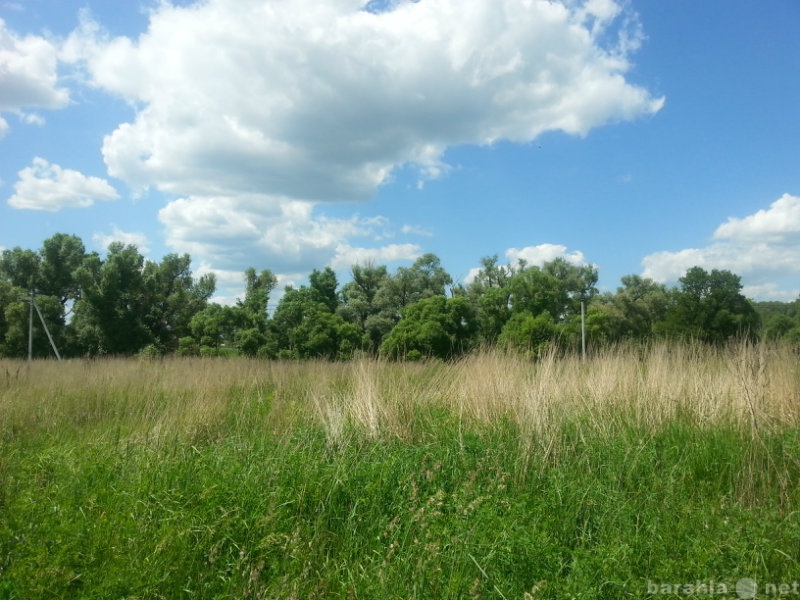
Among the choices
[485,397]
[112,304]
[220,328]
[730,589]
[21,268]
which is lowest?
[730,589]

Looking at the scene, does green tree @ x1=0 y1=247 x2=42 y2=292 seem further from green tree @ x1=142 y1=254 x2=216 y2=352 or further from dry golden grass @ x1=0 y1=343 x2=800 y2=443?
dry golden grass @ x1=0 y1=343 x2=800 y2=443

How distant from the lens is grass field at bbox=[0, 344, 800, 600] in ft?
10.0

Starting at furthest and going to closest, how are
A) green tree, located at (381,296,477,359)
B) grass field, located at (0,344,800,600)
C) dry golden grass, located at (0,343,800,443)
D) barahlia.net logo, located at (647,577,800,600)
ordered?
1. green tree, located at (381,296,477,359)
2. dry golden grass, located at (0,343,800,443)
3. grass field, located at (0,344,800,600)
4. barahlia.net logo, located at (647,577,800,600)

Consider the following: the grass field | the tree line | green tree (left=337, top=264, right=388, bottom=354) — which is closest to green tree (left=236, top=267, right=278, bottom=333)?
the tree line

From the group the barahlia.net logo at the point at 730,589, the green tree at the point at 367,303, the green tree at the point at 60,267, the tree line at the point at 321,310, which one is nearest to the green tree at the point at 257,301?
the tree line at the point at 321,310

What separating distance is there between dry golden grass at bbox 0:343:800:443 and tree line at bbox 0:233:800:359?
8.28 meters

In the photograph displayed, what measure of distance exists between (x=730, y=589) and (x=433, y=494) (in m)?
2.06

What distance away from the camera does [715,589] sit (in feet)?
9.36

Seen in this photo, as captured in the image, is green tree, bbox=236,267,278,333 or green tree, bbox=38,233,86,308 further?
green tree, bbox=38,233,86,308

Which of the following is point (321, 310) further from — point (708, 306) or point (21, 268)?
point (21, 268)

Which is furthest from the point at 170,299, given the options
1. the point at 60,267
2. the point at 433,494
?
the point at 433,494

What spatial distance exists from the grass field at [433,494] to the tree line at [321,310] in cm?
1086

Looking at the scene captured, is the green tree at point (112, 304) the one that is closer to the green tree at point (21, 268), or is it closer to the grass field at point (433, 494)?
the green tree at point (21, 268)

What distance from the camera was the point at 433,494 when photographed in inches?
165
